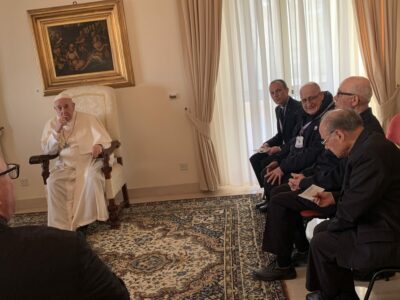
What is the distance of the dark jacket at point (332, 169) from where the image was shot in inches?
93.1

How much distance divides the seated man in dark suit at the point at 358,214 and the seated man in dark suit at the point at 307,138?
0.88 m

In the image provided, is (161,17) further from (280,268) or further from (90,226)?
(280,268)

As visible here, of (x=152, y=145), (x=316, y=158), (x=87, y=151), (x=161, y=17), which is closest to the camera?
(x=316, y=158)

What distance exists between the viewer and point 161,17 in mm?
4277

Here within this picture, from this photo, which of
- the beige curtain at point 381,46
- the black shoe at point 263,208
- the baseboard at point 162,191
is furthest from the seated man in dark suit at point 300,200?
the baseboard at point 162,191

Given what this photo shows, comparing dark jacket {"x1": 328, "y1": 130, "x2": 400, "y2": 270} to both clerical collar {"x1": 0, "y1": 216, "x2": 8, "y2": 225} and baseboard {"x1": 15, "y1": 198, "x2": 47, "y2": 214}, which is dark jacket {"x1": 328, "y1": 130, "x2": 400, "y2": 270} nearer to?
clerical collar {"x1": 0, "y1": 216, "x2": 8, "y2": 225}

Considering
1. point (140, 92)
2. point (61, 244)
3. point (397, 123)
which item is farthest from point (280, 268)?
point (140, 92)

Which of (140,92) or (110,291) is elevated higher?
(140,92)

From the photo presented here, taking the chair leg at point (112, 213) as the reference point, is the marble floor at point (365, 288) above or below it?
below

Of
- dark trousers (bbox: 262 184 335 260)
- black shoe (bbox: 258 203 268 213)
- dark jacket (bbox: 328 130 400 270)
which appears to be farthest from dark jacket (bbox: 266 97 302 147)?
dark jacket (bbox: 328 130 400 270)

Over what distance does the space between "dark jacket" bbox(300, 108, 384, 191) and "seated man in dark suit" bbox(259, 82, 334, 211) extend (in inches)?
6.4

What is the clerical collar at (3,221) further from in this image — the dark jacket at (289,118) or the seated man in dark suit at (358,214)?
the dark jacket at (289,118)

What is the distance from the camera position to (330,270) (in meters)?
2.05

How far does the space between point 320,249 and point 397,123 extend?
149 centimetres
